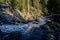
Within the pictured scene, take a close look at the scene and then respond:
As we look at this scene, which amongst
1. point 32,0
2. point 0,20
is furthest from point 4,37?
point 32,0

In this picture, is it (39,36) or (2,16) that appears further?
(2,16)

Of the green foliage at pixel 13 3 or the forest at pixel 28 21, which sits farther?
the green foliage at pixel 13 3

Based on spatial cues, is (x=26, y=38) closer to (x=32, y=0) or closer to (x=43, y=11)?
(x=32, y=0)

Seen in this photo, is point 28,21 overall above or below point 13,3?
below

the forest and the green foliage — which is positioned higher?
the green foliage

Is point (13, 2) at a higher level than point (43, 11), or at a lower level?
higher

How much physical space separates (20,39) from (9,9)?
10214mm

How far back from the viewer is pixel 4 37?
12586 mm

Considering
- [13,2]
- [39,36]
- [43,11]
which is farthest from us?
[43,11]

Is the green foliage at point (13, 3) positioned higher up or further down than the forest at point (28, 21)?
higher up

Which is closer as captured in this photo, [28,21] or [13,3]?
[28,21]

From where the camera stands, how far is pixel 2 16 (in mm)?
19266

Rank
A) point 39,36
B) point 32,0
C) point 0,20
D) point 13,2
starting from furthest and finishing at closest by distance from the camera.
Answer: point 32,0, point 13,2, point 0,20, point 39,36

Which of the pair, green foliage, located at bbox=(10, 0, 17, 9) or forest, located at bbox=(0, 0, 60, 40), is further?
green foliage, located at bbox=(10, 0, 17, 9)
